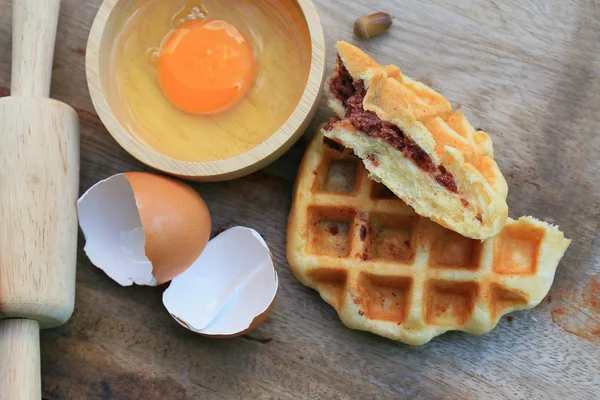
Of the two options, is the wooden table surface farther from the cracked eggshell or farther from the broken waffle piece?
the broken waffle piece

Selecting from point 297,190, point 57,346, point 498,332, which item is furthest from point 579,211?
point 57,346

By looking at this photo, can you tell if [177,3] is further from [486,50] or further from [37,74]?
[486,50]

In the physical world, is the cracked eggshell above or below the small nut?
below

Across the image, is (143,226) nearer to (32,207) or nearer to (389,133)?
(32,207)

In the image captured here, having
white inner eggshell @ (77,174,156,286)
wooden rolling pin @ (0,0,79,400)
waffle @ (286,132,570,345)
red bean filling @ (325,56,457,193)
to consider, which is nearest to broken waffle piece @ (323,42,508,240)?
red bean filling @ (325,56,457,193)

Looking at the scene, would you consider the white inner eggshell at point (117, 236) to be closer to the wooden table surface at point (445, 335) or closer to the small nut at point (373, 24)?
the wooden table surface at point (445, 335)

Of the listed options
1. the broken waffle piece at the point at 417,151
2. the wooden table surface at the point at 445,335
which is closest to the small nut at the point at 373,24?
the wooden table surface at the point at 445,335
